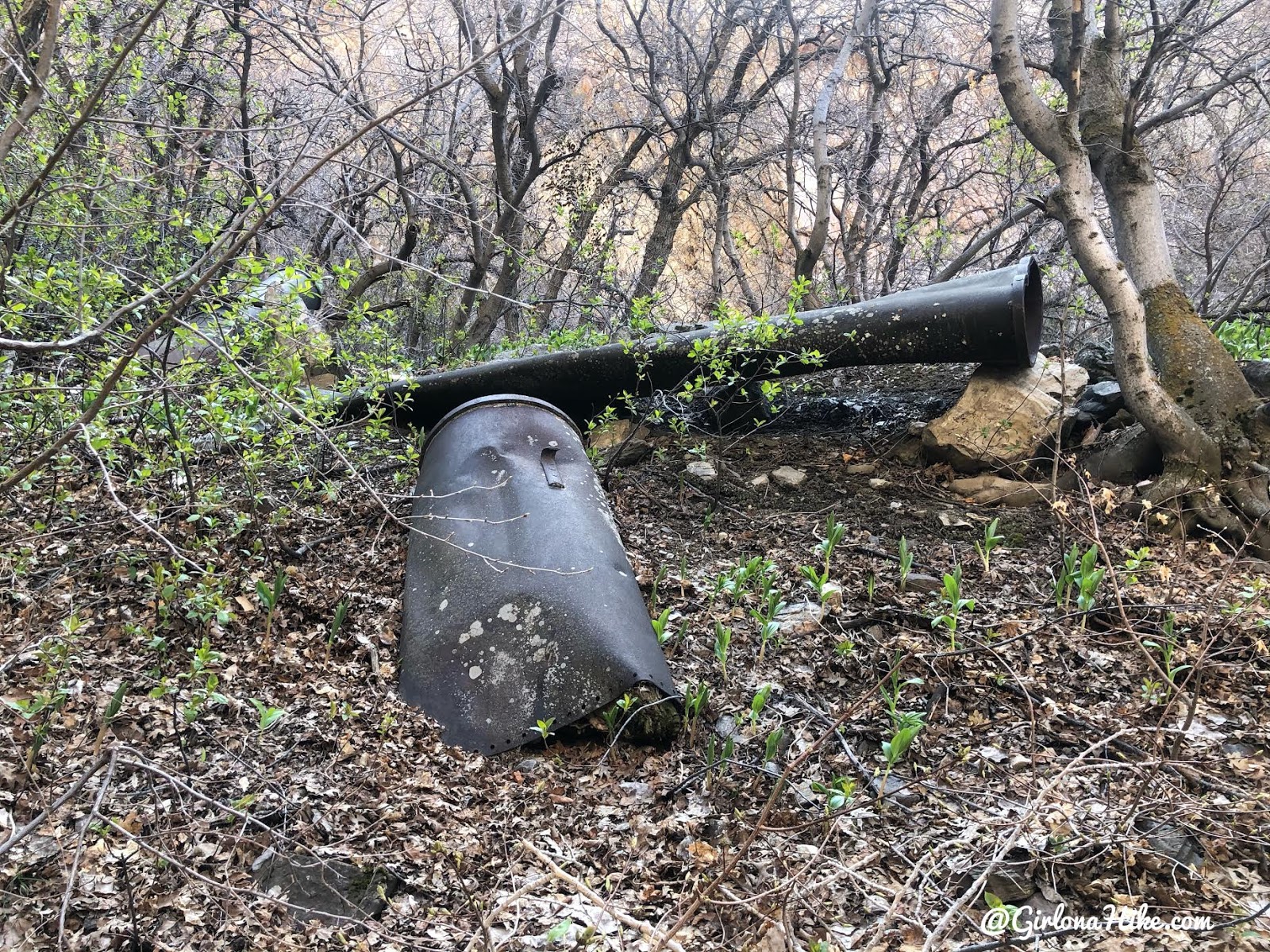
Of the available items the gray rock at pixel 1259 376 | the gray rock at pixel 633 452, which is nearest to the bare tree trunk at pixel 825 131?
the gray rock at pixel 633 452

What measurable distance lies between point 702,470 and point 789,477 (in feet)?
1.73

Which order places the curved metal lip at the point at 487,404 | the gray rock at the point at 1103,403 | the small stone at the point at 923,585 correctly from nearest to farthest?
the small stone at the point at 923,585, the curved metal lip at the point at 487,404, the gray rock at the point at 1103,403

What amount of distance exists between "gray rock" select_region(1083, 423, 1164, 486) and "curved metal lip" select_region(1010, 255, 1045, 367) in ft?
2.11

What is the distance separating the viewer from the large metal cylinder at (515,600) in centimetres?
285

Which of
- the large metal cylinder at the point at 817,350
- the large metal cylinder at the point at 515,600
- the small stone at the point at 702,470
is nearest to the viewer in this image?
the large metal cylinder at the point at 515,600

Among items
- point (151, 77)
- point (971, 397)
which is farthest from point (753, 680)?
point (151, 77)

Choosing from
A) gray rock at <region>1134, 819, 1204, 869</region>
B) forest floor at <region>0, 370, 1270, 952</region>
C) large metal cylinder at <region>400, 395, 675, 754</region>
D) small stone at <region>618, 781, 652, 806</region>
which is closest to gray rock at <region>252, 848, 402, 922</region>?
forest floor at <region>0, 370, 1270, 952</region>

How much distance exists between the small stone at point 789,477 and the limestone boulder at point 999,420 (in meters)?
0.78

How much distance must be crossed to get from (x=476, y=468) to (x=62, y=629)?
1674mm

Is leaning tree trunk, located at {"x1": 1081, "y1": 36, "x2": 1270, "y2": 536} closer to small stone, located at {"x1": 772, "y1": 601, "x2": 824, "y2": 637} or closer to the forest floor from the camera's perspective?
the forest floor

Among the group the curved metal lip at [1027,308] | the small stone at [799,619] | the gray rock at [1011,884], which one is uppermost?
the curved metal lip at [1027,308]

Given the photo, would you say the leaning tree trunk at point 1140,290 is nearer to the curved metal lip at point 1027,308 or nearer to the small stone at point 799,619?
the curved metal lip at point 1027,308

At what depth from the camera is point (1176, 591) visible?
11.7ft

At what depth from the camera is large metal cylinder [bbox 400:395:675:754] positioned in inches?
112
